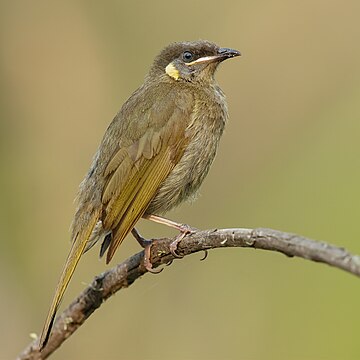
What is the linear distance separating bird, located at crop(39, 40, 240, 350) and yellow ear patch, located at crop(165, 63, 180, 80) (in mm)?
97

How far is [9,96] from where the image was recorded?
8.36 metres

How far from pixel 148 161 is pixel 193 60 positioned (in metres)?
0.90

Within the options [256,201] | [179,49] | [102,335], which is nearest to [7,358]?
[102,335]

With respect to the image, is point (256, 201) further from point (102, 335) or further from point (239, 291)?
point (102, 335)

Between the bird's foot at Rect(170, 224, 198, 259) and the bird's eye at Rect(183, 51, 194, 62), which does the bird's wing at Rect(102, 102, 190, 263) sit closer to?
the bird's foot at Rect(170, 224, 198, 259)

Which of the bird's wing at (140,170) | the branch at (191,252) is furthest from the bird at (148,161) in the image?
the branch at (191,252)

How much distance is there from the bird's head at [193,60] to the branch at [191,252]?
54.8 inches

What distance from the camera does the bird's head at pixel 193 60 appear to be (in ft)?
17.7

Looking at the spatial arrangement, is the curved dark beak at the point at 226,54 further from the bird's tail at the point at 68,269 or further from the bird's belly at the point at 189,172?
the bird's tail at the point at 68,269

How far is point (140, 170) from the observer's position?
4820mm

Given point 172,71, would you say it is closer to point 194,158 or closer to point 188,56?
point 188,56

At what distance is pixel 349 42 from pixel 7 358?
4.27m

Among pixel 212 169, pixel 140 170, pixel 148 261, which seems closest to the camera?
pixel 148 261

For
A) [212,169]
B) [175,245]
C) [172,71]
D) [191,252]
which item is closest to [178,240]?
[175,245]
